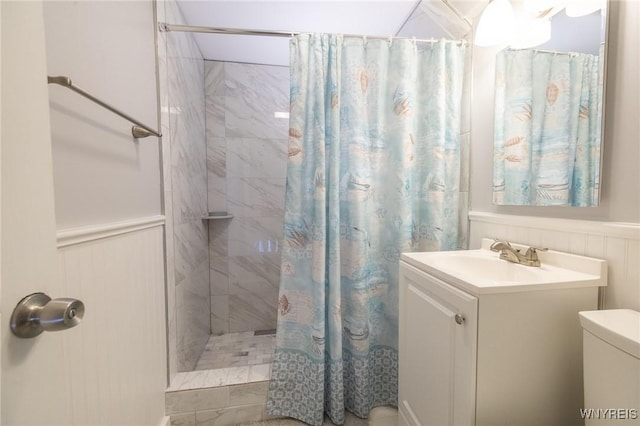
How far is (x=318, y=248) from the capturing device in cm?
134

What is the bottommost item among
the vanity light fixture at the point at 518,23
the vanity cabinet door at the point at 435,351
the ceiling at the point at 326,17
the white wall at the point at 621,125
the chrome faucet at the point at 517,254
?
the vanity cabinet door at the point at 435,351

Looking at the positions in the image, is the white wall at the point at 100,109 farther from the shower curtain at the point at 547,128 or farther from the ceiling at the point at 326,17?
the shower curtain at the point at 547,128

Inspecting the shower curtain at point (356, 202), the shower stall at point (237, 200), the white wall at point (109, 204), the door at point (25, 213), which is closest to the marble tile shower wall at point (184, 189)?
the shower stall at point (237, 200)

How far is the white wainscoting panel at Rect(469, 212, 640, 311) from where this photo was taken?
778 millimetres

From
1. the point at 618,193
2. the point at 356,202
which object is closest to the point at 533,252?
the point at 618,193

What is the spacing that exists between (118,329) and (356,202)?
109cm

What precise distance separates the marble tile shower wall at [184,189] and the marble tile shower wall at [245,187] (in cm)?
12

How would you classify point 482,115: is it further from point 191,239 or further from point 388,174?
point 191,239

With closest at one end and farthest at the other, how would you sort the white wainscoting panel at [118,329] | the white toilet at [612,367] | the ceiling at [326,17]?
the white toilet at [612,367] → the white wainscoting panel at [118,329] → the ceiling at [326,17]

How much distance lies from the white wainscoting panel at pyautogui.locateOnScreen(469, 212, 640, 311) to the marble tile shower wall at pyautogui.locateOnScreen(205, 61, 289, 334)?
5.92ft

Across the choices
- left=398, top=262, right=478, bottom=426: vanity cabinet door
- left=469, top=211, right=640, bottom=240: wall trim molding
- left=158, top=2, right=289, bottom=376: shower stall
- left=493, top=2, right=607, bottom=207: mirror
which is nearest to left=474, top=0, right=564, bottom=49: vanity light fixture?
left=493, top=2, right=607, bottom=207: mirror

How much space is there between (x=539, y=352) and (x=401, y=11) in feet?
6.45

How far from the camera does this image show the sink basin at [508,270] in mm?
778

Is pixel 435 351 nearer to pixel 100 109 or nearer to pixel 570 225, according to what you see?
pixel 570 225
